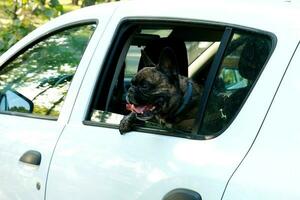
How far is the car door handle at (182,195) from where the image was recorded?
2.44 m

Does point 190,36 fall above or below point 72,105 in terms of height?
above

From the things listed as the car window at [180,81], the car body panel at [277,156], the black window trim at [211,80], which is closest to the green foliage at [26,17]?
the car window at [180,81]

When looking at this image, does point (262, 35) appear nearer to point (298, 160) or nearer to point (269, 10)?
point (269, 10)

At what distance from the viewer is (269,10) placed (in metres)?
2.59

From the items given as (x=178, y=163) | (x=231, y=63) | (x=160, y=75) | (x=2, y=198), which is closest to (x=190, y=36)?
(x=160, y=75)

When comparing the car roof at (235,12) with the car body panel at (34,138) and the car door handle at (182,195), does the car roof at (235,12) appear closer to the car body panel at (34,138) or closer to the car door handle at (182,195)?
the car body panel at (34,138)

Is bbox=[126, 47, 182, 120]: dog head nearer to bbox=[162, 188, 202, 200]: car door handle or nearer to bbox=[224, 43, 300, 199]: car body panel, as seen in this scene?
bbox=[162, 188, 202, 200]: car door handle

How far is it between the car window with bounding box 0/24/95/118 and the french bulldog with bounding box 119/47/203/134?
23.1 inches

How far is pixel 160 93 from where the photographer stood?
9.87 ft

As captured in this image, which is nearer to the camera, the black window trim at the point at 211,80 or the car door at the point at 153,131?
the car door at the point at 153,131

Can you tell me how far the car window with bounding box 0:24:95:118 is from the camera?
354 cm

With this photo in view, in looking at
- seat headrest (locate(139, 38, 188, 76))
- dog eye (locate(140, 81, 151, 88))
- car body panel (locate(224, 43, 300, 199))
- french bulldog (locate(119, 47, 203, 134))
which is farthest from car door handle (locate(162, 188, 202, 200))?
seat headrest (locate(139, 38, 188, 76))

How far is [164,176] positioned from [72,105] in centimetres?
91

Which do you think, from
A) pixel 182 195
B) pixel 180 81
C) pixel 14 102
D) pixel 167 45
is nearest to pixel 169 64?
pixel 180 81
